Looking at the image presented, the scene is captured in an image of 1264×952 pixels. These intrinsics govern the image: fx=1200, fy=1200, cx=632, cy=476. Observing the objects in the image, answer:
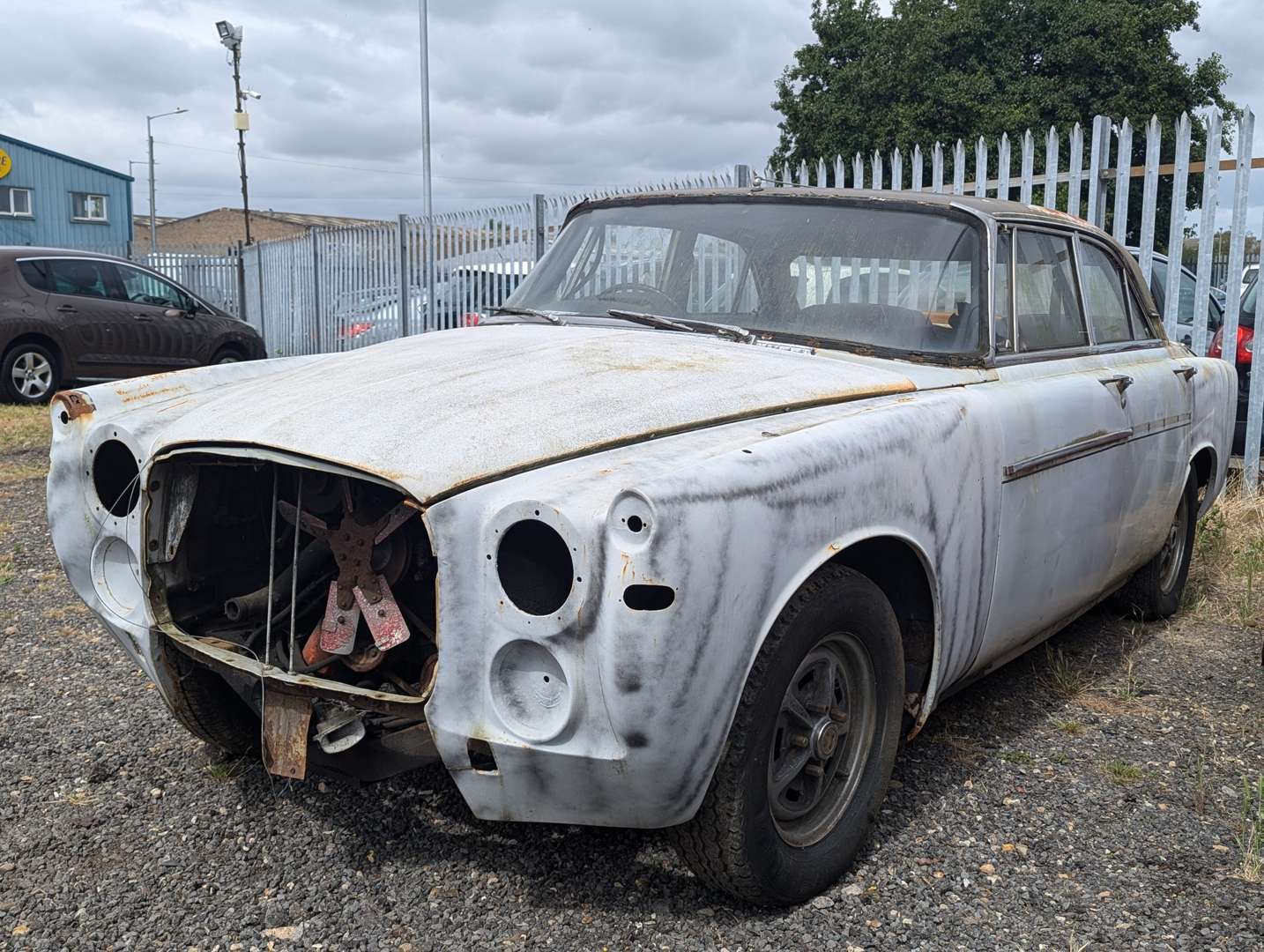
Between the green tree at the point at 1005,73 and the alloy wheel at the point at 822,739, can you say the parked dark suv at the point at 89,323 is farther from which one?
the green tree at the point at 1005,73

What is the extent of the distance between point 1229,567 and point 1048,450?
9.73 feet

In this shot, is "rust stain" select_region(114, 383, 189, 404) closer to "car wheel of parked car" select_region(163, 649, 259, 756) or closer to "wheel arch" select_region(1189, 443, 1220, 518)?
"car wheel of parked car" select_region(163, 649, 259, 756)

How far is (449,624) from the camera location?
2.28 metres

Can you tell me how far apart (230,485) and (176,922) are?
1.00 m

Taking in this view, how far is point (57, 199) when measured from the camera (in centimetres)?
4016

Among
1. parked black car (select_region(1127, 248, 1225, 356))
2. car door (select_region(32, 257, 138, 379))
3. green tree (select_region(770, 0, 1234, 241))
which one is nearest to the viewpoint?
parked black car (select_region(1127, 248, 1225, 356))

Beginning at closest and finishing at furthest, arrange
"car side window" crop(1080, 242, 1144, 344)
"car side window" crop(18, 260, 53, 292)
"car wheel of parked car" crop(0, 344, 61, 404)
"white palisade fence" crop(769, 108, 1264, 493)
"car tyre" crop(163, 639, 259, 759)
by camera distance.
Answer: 1. "car tyre" crop(163, 639, 259, 759)
2. "car side window" crop(1080, 242, 1144, 344)
3. "white palisade fence" crop(769, 108, 1264, 493)
4. "car wheel of parked car" crop(0, 344, 61, 404)
5. "car side window" crop(18, 260, 53, 292)

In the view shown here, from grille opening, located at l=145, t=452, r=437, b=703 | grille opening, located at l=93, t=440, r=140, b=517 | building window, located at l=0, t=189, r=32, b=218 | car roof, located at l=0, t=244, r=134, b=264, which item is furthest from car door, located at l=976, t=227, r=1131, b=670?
building window, located at l=0, t=189, r=32, b=218

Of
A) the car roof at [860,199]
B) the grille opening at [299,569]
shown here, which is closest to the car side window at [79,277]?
the car roof at [860,199]

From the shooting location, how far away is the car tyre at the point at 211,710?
295 cm

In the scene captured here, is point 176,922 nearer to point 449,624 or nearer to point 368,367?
point 449,624

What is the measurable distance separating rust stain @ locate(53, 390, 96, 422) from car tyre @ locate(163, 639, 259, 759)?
2.22ft

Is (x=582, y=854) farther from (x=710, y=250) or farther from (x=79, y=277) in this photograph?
(x=79, y=277)

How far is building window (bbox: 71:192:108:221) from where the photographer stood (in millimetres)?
41219
